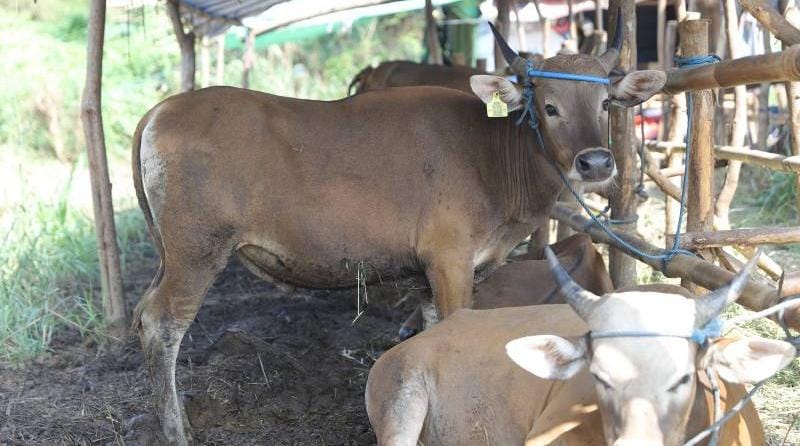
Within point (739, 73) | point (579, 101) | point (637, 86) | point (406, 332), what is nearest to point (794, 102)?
point (637, 86)

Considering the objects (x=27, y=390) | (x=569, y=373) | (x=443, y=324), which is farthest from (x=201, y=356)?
(x=569, y=373)

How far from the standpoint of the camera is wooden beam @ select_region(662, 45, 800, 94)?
3395mm

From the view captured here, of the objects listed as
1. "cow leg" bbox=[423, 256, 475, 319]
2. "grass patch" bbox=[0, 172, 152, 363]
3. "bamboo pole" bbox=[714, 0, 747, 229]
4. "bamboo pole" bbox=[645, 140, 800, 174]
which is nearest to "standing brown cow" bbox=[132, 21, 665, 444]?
"cow leg" bbox=[423, 256, 475, 319]

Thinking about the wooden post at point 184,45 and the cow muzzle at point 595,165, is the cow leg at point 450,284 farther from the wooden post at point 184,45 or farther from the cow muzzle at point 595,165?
the wooden post at point 184,45

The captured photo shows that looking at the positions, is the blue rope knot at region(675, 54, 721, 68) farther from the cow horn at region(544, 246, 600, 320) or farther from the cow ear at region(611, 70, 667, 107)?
the cow horn at region(544, 246, 600, 320)

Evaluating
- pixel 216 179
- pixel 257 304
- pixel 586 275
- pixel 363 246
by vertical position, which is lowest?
pixel 257 304

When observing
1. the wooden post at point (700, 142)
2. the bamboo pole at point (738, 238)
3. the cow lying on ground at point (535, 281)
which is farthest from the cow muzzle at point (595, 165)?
the cow lying on ground at point (535, 281)

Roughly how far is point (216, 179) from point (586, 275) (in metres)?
2.18

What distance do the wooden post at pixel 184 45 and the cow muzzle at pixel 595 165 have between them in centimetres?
511

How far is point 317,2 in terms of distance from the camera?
→ 34.5ft

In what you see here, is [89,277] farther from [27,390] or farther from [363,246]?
[363,246]

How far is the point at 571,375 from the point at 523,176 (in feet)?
6.93

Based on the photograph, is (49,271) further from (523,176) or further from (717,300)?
(717,300)

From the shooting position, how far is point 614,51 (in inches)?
201
